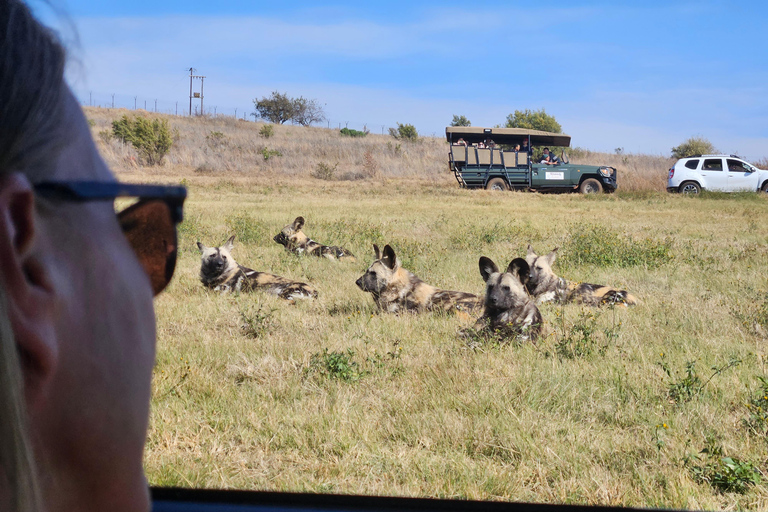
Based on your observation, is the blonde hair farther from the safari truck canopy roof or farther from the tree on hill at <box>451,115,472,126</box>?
the tree on hill at <box>451,115,472,126</box>

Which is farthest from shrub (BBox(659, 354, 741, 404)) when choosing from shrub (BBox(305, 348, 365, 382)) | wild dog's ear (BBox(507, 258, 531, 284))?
shrub (BBox(305, 348, 365, 382))

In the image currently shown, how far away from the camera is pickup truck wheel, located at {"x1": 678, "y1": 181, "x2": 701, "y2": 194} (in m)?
27.3

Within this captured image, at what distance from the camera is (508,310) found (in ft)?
20.7

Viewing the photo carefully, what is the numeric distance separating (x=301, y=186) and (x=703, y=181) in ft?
55.9

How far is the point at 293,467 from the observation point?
11.8 feet

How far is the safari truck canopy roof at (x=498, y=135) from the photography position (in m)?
28.8

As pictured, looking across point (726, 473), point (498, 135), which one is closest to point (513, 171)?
point (498, 135)

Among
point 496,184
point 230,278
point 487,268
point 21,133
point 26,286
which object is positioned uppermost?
point 496,184

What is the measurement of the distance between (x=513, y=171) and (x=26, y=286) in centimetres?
2800

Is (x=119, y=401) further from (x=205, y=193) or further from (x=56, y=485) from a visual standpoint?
(x=205, y=193)

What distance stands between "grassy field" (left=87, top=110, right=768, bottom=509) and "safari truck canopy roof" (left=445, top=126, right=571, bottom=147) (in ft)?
63.4

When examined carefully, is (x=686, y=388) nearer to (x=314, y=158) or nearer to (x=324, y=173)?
(x=324, y=173)

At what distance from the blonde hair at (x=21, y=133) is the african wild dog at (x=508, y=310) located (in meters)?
5.66

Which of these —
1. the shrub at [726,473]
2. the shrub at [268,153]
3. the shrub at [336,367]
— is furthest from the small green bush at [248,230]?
the shrub at [268,153]
